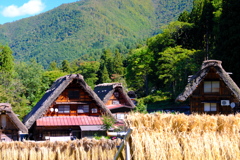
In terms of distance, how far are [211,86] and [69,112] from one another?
9.33m

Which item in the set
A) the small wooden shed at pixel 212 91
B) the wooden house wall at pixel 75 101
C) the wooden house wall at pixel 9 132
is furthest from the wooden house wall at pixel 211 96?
the wooden house wall at pixel 9 132

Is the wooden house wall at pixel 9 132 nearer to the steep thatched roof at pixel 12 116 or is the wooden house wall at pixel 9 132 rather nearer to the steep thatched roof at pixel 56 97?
the steep thatched roof at pixel 12 116

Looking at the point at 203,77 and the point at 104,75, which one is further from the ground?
the point at 104,75

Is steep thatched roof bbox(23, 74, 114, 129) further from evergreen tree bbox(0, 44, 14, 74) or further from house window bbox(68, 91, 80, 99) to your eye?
evergreen tree bbox(0, 44, 14, 74)

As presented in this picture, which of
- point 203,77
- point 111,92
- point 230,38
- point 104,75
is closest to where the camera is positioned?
point 203,77

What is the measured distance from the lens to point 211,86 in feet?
66.8

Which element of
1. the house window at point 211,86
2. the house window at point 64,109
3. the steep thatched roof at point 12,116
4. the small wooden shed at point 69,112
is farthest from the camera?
the house window at point 64,109

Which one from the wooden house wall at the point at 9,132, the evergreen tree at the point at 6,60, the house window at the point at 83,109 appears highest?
the evergreen tree at the point at 6,60

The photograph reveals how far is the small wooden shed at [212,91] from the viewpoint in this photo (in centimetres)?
1952

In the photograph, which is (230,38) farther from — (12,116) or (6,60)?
(6,60)

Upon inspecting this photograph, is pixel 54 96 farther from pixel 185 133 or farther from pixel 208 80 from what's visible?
pixel 185 133

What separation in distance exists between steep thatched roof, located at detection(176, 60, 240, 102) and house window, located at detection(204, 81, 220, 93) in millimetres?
683

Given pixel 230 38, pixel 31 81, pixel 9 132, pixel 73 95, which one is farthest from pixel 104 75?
pixel 9 132

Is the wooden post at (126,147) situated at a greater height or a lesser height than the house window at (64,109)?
lesser
